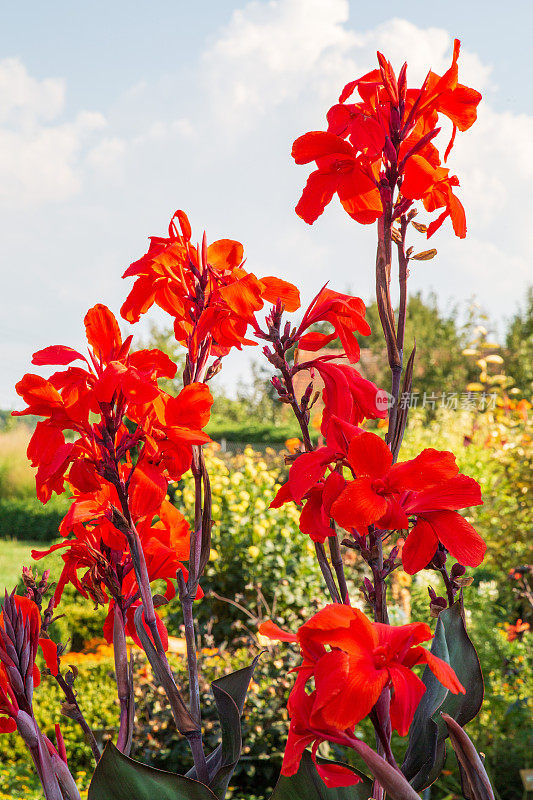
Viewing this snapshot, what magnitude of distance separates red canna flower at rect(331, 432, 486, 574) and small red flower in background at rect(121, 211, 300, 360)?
0.20m

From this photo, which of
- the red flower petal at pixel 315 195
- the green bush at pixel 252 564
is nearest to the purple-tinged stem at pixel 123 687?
the red flower petal at pixel 315 195

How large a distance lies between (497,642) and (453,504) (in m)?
3.05

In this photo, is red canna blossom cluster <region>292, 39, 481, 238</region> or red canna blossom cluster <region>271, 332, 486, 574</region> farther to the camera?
red canna blossom cluster <region>292, 39, 481, 238</region>

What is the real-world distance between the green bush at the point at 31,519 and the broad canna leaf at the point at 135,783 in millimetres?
8511

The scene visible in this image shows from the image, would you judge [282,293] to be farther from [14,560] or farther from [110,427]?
[14,560]

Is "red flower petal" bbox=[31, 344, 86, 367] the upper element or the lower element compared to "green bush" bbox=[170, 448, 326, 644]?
upper

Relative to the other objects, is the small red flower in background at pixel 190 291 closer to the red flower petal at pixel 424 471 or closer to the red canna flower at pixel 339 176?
the red canna flower at pixel 339 176

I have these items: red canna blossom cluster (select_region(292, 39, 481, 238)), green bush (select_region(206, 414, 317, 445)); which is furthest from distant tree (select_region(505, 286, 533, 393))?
red canna blossom cluster (select_region(292, 39, 481, 238))

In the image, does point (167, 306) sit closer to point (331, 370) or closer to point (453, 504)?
point (331, 370)

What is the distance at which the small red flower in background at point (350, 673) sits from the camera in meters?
0.41

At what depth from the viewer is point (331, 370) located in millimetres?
605

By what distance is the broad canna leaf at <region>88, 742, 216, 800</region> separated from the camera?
491 millimetres

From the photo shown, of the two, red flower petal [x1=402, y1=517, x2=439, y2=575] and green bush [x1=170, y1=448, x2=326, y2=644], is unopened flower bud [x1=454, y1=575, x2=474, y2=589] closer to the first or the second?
red flower petal [x1=402, y1=517, x2=439, y2=575]

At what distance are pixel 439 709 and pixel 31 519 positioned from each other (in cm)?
926
